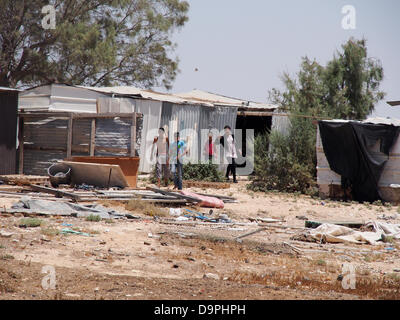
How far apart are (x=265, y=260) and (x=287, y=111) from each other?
580 inches

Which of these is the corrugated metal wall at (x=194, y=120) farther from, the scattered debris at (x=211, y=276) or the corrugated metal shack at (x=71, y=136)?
the scattered debris at (x=211, y=276)

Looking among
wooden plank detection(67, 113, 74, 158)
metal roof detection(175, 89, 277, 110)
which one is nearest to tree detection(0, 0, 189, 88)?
metal roof detection(175, 89, 277, 110)

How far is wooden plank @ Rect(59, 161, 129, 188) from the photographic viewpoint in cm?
1303

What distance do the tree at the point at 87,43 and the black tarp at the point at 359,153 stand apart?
1362 centimetres

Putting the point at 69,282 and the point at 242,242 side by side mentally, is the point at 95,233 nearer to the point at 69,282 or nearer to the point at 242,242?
the point at 242,242

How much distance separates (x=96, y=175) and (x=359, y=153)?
265 inches

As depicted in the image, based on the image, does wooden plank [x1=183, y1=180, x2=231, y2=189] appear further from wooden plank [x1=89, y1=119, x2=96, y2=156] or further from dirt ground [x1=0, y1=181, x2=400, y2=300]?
dirt ground [x1=0, y1=181, x2=400, y2=300]

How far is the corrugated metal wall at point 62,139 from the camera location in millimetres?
14711

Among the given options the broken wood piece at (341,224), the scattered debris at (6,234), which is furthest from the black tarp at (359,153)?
the scattered debris at (6,234)

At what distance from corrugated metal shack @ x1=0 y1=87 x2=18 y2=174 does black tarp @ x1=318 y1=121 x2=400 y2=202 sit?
8.21 meters

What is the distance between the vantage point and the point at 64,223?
29.1ft

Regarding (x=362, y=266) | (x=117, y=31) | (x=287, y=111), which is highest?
(x=117, y=31)

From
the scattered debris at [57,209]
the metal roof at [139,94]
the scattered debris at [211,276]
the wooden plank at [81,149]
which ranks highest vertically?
the metal roof at [139,94]

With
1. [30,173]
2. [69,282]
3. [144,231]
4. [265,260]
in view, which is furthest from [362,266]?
[30,173]
